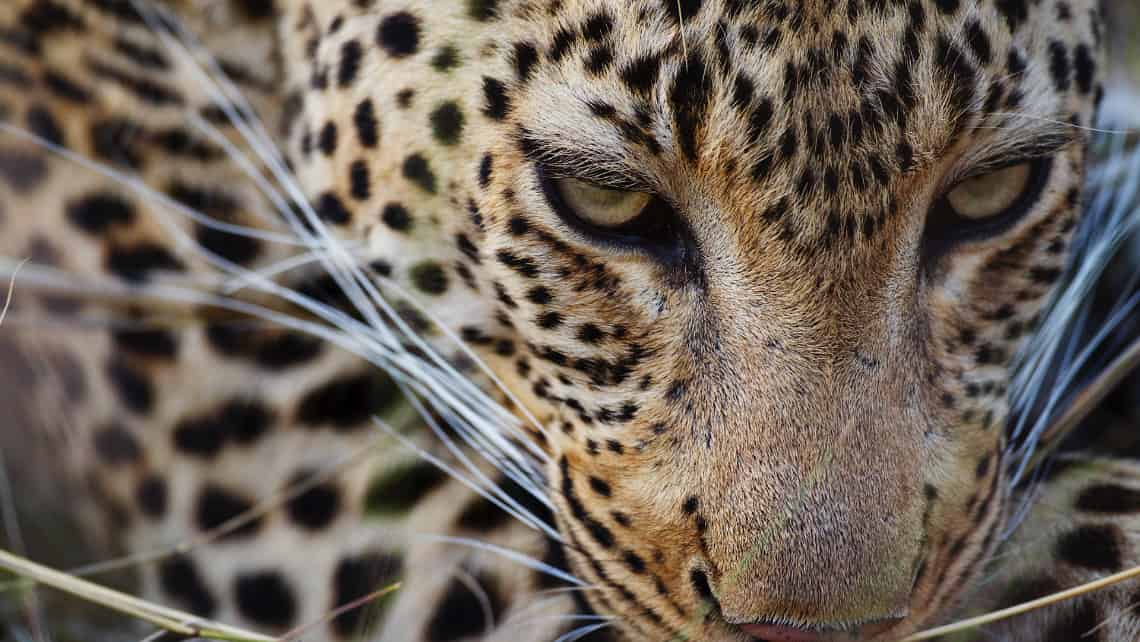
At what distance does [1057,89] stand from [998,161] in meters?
0.15

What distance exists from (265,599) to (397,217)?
2.44 ft

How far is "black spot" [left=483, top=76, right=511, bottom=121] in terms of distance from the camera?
203 cm

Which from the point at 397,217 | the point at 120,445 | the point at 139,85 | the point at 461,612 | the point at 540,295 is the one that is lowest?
the point at 461,612

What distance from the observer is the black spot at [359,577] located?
2.38 m

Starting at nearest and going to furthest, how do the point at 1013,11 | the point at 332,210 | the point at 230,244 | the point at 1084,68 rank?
the point at 1013,11 → the point at 1084,68 → the point at 332,210 → the point at 230,244

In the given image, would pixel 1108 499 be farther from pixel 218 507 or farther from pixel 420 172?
pixel 218 507

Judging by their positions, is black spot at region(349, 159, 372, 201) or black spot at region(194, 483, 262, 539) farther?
black spot at region(194, 483, 262, 539)

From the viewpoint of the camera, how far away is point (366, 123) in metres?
2.24

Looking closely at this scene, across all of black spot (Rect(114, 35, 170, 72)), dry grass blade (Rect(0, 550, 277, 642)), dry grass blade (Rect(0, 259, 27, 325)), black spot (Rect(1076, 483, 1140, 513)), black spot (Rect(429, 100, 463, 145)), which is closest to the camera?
black spot (Rect(429, 100, 463, 145))

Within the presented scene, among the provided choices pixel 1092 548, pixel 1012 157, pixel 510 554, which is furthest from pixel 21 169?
pixel 1092 548

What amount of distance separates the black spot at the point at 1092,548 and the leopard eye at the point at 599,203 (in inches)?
39.2

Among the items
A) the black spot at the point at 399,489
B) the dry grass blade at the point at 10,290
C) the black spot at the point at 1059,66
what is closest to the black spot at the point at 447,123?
the black spot at the point at 399,489

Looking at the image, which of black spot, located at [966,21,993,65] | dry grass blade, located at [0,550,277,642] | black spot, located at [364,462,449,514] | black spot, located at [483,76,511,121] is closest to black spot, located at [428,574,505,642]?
black spot, located at [364,462,449,514]

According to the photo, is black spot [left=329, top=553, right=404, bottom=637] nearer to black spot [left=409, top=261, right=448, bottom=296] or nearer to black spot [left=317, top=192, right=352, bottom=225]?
black spot [left=409, top=261, right=448, bottom=296]
